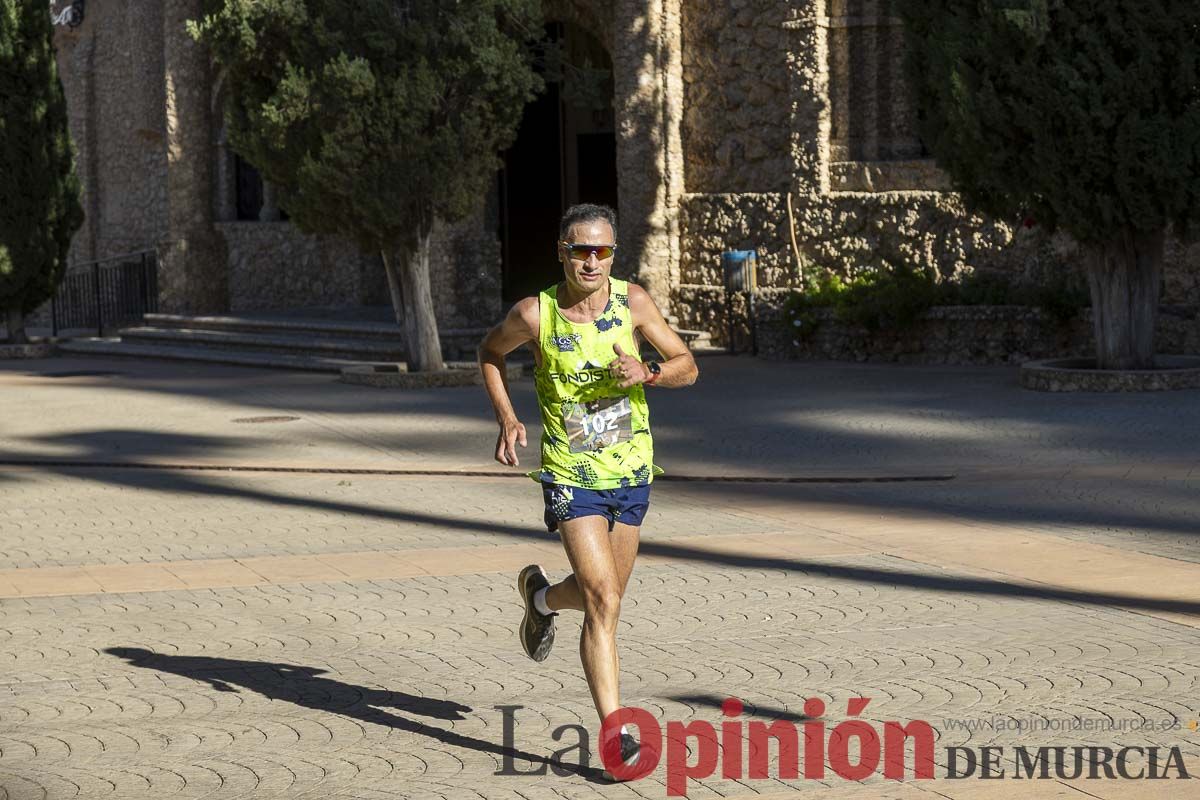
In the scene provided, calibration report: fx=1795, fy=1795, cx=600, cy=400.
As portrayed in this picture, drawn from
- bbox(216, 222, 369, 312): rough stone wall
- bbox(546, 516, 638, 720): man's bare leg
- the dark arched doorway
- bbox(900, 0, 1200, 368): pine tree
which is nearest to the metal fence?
bbox(216, 222, 369, 312): rough stone wall

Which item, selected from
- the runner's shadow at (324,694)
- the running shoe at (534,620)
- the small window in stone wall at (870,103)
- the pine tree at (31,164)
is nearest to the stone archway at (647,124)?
the small window in stone wall at (870,103)

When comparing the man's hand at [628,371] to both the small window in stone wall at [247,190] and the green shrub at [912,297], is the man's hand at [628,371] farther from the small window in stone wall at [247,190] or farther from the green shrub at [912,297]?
the small window in stone wall at [247,190]

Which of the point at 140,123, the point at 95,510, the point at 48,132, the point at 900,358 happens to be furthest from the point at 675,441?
the point at 140,123

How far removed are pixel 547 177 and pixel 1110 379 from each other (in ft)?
41.9

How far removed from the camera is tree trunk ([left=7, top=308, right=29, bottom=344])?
2680 centimetres

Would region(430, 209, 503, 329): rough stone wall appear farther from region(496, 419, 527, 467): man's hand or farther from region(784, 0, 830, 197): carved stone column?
region(496, 419, 527, 467): man's hand

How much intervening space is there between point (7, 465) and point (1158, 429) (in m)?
9.35

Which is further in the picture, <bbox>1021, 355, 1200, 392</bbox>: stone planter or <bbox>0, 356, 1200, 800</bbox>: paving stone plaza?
<bbox>1021, 355, 1200, 392</bbox>: stone planter

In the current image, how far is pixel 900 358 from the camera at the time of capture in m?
21.0

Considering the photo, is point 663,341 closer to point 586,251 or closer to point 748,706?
point 586,251

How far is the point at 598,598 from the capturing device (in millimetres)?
5914

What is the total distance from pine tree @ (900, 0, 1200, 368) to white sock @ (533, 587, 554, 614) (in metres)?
11.4

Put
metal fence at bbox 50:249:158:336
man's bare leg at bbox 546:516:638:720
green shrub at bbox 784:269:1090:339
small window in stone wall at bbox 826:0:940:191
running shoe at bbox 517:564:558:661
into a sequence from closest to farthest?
man's bare leg at bbox 546:516:638:720 → running shoe at bbox 517:564:558:661 → green shrub at bbox 784:269:1090:339 → small window in stone wall at bbox 826:0:940:191 → metal fence at bbox 50:249:158:336

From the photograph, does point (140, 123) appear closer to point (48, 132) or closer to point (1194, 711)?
point (48, 132)
